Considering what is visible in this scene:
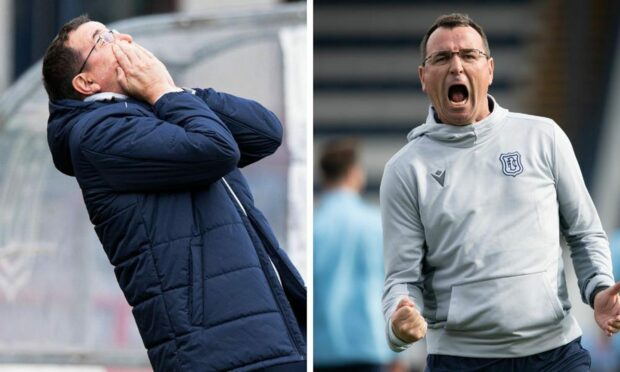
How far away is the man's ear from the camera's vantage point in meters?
3.90

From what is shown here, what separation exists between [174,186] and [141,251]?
0.17 metres

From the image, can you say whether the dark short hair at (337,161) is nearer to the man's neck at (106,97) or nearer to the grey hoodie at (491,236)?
the grey hoodie at (491,236)

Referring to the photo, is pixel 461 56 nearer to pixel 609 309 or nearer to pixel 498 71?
pixel 609 309

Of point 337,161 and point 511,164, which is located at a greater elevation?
point 511,164

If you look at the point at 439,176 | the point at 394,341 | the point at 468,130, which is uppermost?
the point at 468,130

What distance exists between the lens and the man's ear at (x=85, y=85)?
153 inches

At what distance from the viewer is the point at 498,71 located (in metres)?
10.3

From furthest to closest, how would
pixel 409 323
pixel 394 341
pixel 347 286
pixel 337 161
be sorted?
pixel 337 161 → pixel 347 286 → pixel 394 341 → pixel 409 323

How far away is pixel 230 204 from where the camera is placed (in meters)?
3.81

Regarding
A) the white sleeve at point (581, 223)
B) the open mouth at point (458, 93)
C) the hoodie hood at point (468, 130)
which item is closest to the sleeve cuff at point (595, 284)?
the white sleeve at point (581, 223)

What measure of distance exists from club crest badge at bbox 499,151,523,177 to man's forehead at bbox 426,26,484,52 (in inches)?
11.1

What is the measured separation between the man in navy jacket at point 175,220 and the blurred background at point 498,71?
5549mm

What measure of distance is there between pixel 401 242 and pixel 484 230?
23cm

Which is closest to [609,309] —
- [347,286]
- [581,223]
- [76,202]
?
[581,223]
